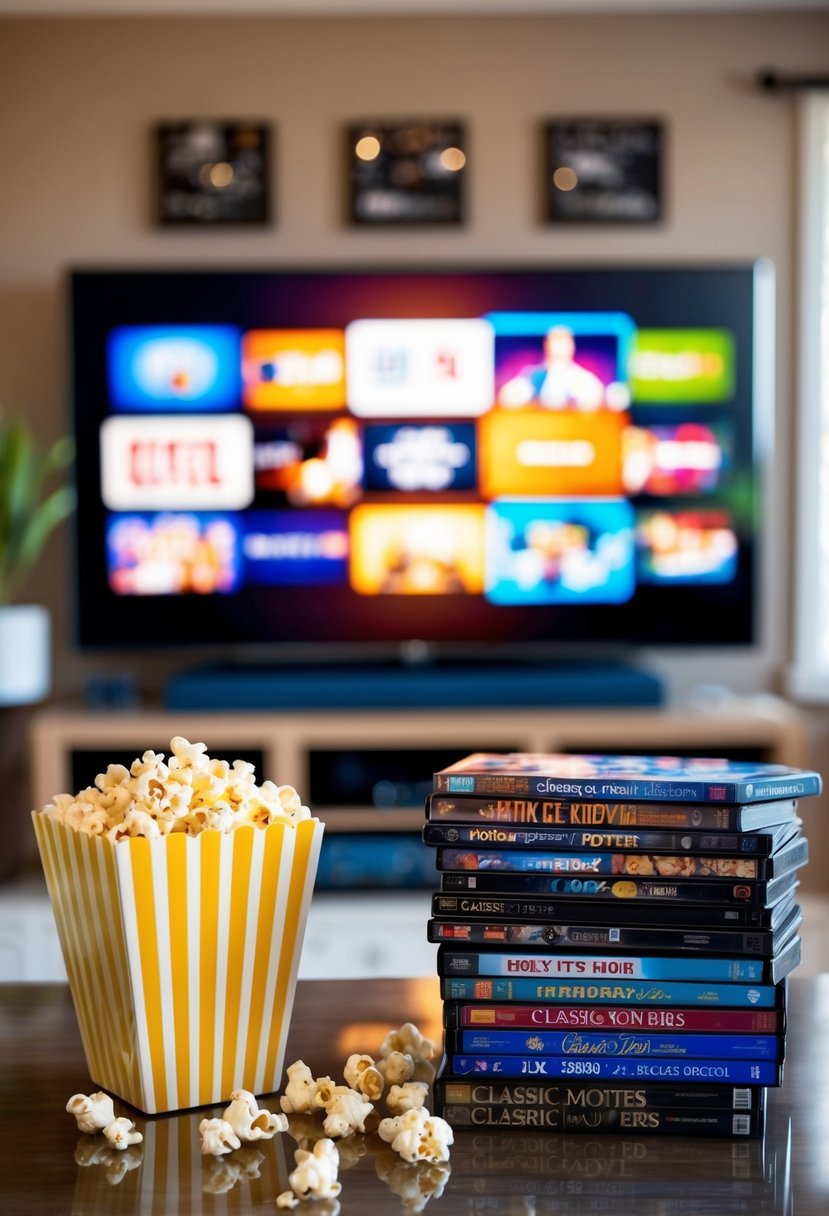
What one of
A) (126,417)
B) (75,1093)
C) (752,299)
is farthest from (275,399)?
(75,1093)

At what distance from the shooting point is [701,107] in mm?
3697

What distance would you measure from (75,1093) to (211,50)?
3.30 metres

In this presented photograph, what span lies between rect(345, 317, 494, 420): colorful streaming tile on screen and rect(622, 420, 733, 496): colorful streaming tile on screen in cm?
42

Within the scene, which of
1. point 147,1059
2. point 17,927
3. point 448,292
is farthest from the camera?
point 448,292

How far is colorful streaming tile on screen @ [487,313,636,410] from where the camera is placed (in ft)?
11.4

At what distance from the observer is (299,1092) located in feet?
2.96

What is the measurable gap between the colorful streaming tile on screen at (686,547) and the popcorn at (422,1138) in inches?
110

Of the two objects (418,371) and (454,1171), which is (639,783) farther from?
(418,371)

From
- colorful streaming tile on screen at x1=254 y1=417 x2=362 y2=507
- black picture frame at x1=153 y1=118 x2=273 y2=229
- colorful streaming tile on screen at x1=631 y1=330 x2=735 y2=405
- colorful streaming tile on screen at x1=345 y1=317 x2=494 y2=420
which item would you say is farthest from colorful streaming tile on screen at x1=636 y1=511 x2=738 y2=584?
black picture frame at x1=153 y1=118 x2=273 y2=229

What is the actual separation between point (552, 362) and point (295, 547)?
813mm

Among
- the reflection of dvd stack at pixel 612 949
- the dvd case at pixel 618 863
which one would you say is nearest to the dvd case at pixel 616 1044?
the reflection of dvd stack at pixel 612 949

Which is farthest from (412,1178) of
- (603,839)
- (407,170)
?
(407,170)

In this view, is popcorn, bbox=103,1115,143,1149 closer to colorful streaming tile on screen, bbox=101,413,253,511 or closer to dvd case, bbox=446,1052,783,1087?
dvd case, bbox=446,1052,783,1087

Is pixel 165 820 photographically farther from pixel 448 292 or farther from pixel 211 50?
pixel 211 50
